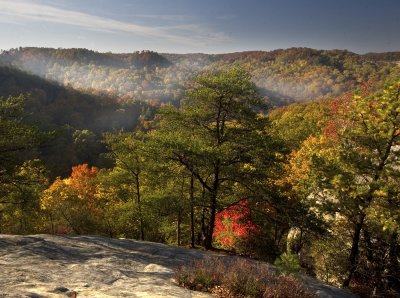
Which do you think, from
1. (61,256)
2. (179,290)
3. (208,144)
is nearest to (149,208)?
(208,144)

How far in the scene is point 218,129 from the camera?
1848 cm

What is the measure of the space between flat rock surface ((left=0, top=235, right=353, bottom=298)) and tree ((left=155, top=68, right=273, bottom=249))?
14.7 ft

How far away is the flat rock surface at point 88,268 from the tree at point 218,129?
4.48 m

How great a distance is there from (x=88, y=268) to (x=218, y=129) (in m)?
9.95

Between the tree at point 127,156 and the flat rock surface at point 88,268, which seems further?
the tree at point 127,156

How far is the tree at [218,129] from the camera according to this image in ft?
56.1

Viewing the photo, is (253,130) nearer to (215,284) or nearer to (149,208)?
(149,208)

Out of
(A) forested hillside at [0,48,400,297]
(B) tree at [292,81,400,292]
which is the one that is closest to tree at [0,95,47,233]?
(A) forested hillside at [0,48,400,297]

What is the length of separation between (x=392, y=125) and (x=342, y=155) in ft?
7.12

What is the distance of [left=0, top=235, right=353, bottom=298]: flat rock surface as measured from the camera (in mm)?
8453

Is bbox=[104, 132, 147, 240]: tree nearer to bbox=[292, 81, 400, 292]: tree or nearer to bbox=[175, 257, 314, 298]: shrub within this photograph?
bbox=[292, 81, 400, 292]: tree

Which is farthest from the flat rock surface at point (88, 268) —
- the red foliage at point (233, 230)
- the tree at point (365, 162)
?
the red foliage at point (233, 230)

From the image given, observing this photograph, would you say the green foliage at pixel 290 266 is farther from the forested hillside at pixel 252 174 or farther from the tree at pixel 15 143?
the tree at pixel 15 143

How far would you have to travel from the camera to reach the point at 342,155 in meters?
14.4
